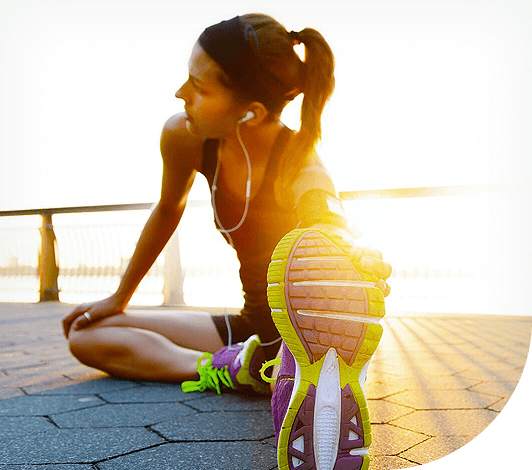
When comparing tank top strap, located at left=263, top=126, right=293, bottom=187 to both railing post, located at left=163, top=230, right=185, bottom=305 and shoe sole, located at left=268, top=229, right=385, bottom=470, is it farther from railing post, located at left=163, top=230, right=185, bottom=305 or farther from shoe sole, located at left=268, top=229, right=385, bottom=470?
railing post, located at left=163, top=230, right=185, bottom=305

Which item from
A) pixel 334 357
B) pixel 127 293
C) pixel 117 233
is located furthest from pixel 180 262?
pixel 334 357

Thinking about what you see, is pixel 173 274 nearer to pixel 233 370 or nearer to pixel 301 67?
pixel 233 370

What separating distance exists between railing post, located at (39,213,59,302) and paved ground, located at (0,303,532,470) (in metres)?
4.25

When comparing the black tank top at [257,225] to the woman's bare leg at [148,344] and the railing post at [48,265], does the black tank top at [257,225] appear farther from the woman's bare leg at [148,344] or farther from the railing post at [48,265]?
the railing post at [48,265]

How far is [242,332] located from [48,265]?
568 cm

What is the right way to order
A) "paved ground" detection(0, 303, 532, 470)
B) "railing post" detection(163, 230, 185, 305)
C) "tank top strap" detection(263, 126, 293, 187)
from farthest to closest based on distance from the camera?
"railing post" detection(163, 230, 185, 305) → "tank top strap" detection(263, 126, 293, 187) → "paved ground" detection(0, 303, 532, 470)

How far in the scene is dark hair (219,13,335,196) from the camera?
1666mm

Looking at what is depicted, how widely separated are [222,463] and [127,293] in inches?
47.4

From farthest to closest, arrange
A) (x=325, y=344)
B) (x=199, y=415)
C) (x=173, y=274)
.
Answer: (x=173, y=274) → (x=199, y=415) → (x=325, y=344)

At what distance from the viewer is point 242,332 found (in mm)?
2162

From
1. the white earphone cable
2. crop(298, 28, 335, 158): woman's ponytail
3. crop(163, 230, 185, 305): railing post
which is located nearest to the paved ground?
the white earphone cable

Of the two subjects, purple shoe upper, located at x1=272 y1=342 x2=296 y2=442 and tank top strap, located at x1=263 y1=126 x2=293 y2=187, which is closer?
purple shoe upper, located at x1=272 y1=342 x2=296 y2=442

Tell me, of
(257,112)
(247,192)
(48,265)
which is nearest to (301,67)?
(257,112)

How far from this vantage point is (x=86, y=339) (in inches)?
85.7
